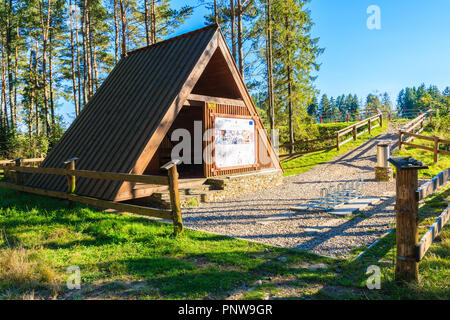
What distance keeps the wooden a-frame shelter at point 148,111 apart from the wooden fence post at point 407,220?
237 inches

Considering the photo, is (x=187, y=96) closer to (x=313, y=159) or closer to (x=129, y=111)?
(x=129, y=111)

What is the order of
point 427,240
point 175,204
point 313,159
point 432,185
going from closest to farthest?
point 427,240 → point 432,185 → point 175,204 → point 313,159

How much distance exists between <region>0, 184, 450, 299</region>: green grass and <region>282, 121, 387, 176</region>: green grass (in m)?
10.3

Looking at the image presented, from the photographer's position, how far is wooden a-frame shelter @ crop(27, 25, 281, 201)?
8039 millimetres

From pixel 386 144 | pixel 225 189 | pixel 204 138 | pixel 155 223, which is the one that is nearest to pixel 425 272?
pixel 155 223

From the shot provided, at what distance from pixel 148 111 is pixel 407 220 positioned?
7269 millimetres

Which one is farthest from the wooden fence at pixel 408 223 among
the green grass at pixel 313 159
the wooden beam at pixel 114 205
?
the green grass at pixel 313 159

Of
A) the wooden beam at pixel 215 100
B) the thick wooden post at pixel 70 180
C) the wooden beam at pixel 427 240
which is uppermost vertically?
the wooden beam at pixel 215 100

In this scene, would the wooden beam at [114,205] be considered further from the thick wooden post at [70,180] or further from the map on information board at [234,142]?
the map on information board at [234,142]

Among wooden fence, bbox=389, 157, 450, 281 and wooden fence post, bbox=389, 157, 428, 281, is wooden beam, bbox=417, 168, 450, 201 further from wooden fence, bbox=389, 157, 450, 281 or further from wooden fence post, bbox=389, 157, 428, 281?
wooden fence post, bbox=389, 157, 428, 281

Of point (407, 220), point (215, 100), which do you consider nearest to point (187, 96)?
point (215, 100)

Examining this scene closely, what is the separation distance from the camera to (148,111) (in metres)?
8.80

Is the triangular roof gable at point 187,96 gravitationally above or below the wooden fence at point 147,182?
above

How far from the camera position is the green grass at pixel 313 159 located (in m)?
16.4
